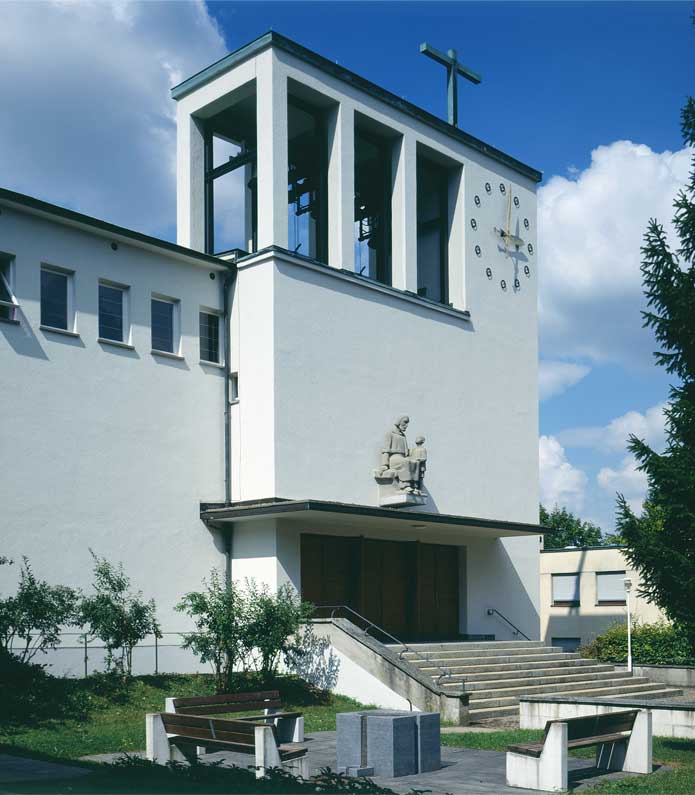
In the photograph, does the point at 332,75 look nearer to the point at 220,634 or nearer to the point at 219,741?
the point at 220,634

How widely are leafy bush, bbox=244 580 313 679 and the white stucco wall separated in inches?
108

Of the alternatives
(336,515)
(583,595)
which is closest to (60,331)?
(336,515)

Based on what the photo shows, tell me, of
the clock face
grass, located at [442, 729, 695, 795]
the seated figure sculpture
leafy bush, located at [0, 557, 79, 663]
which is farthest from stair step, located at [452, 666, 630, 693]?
the clock face

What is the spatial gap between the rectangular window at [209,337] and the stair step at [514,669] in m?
8.78

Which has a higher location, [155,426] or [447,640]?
[155,426]

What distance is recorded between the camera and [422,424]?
26.5 metres

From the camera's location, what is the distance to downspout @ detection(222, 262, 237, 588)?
2350cm

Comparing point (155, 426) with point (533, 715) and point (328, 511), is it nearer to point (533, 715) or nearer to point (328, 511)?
point (328, 511)

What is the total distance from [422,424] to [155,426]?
736cm

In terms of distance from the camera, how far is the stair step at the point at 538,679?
20.4m

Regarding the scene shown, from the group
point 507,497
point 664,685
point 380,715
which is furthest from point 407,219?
point 380,715

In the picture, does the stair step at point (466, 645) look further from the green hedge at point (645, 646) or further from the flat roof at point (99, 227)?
the flat roof at point (99, 227)

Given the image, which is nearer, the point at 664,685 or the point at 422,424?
the point at 664,685

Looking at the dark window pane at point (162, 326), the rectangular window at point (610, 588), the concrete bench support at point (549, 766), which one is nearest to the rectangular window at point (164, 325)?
the dark window pane at point (162, 326)
